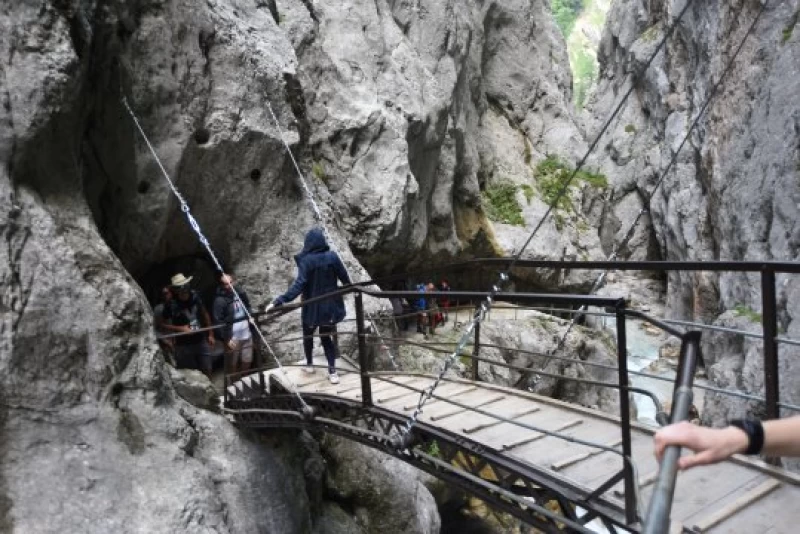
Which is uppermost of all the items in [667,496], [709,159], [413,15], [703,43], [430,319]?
[413,15]

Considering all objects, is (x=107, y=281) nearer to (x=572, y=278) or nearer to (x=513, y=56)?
(x=572, y=278)

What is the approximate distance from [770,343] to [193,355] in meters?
8.98

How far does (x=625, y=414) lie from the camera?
357cm

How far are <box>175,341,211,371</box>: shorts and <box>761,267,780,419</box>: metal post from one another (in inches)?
337

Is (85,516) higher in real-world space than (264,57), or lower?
lower

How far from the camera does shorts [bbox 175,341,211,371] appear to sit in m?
10.1

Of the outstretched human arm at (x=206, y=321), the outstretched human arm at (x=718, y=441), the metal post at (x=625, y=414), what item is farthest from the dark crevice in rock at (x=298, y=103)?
the outstretched human arm at (x=718, y=441)

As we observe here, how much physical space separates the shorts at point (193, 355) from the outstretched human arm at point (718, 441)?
938 cm

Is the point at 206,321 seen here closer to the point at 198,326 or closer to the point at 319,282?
the point at 198,326

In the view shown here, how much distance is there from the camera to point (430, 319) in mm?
18172

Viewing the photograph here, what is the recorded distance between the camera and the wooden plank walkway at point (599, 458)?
352cm

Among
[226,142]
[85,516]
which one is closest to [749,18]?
[226,142]

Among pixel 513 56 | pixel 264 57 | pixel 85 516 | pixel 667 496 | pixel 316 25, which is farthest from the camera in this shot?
pixel 513 56

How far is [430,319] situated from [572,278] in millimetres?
8436
